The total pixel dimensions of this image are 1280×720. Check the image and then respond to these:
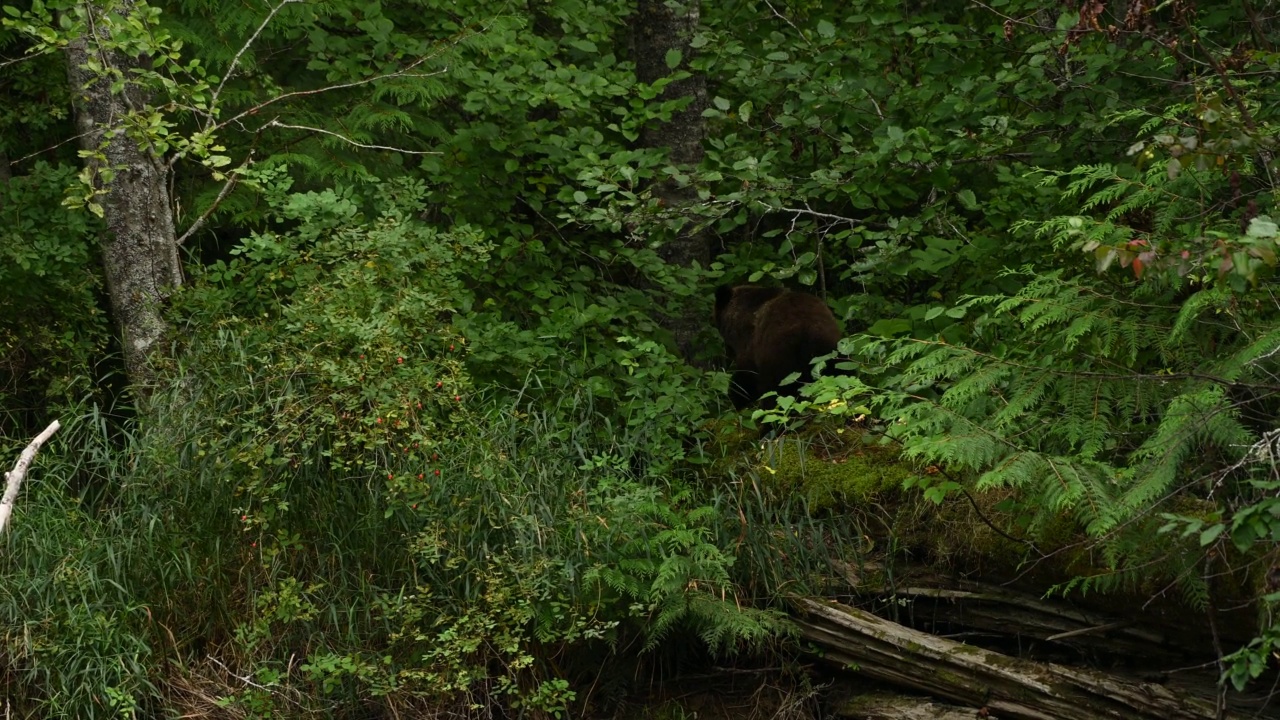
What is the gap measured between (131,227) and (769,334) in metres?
3.77

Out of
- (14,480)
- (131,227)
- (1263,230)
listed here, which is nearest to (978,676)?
(1263,230)

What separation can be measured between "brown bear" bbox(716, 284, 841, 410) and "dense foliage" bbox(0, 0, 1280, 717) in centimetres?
28

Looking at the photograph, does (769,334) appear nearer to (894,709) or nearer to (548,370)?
(548,370)

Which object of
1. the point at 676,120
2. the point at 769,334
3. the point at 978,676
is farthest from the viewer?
the point at 676,120

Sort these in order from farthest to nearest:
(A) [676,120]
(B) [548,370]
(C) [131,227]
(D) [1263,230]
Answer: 1. (A) [676,120]
2. (B) [548,370]
3. (C) [131,227]
4. (D) [1263,230]

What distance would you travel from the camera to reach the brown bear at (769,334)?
732cm

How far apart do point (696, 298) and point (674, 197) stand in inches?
28.6

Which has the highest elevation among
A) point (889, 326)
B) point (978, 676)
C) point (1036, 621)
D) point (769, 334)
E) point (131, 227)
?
point (131, 227)

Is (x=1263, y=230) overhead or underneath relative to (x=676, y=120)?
overhead

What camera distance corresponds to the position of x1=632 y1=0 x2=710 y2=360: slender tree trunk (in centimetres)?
833

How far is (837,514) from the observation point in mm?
6129

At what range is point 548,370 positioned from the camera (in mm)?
6949

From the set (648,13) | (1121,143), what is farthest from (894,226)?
(648,13)

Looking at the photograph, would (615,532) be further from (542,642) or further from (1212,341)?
(1212,341)
